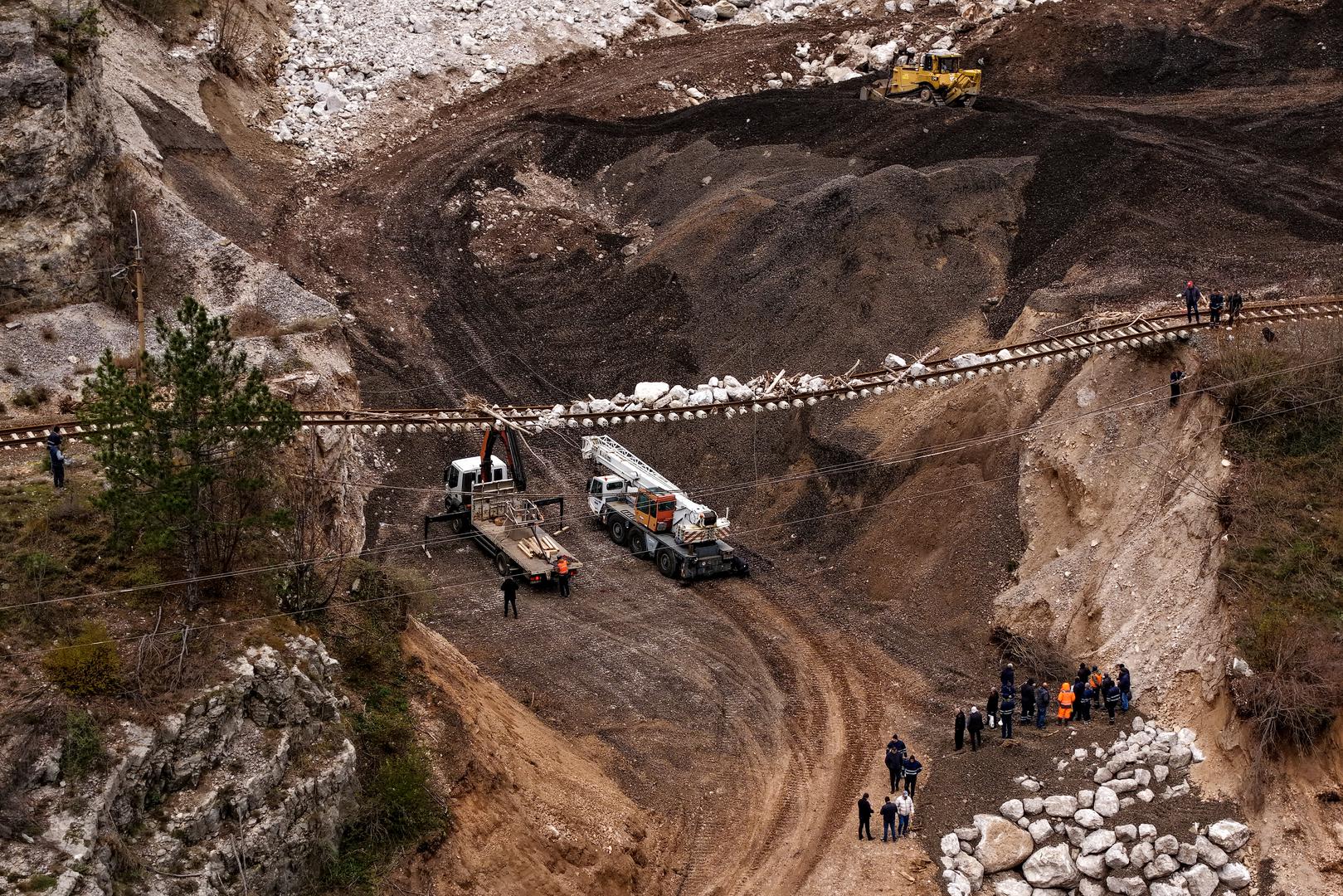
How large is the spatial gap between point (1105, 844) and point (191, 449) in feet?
57.1

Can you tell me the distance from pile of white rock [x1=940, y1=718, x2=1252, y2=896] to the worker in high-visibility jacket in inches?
47.6

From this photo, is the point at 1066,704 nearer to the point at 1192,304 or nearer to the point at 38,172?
the point at 1192,304

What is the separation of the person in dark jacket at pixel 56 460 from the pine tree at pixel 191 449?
2.23 m

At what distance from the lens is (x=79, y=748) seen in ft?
69.5

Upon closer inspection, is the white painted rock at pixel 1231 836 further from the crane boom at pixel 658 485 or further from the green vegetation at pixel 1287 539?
the crane boom at pixel 658 485

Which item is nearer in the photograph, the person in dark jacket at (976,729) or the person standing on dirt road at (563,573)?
the person in dark jacket at (976,729)

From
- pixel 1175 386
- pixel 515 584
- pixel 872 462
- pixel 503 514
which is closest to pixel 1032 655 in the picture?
pixel 1175 386

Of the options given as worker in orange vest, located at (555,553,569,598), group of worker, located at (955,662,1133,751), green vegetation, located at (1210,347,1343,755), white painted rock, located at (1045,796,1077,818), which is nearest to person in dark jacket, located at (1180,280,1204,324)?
green vegetation, located at (1210,347,1343,755)

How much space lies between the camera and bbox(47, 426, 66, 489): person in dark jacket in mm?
27469

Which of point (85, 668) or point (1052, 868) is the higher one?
point (85, 668)

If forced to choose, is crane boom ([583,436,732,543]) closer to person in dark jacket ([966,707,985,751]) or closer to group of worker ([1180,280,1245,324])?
person in dark jacket ([966,707,985,751])

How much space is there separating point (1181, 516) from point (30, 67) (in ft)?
96.8

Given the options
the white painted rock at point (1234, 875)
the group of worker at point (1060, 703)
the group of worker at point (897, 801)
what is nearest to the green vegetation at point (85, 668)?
the group of worker at point (897, 801)

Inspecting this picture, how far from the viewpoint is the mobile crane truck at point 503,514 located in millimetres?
36656
